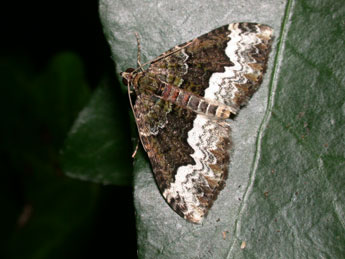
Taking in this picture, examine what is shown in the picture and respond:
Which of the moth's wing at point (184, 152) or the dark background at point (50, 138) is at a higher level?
the moth's wing at point (184, 152)

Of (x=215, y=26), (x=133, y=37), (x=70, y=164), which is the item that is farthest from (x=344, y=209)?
(x=70, y=164)

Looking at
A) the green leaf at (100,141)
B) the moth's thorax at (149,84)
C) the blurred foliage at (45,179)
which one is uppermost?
the moth's thorax at (149,84)

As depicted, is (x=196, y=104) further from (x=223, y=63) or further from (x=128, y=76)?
(x=128, y=76)

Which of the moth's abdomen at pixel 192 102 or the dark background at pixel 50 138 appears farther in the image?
the dark background at pixel 50 138

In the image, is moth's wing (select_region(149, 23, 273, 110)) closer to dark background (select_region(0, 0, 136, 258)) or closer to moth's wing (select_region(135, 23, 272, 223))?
moth's wing (select_region(135, 23, 272, 223))

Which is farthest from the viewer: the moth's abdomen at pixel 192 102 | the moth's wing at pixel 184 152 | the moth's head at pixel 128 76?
the moth's abdomen at pixel 192 102

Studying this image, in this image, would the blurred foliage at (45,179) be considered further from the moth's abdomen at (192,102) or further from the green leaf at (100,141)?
the moth's abdomen at (192,102)

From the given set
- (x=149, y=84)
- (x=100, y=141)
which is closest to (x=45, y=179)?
(x=100, y=141)

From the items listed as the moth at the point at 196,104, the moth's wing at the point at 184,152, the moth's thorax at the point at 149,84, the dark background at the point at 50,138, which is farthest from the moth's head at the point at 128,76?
the dark background at the point at 50,138

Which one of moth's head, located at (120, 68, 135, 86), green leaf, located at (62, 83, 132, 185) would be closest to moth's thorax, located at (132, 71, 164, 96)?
moth's head, located at (120, 68, 135, 86)
